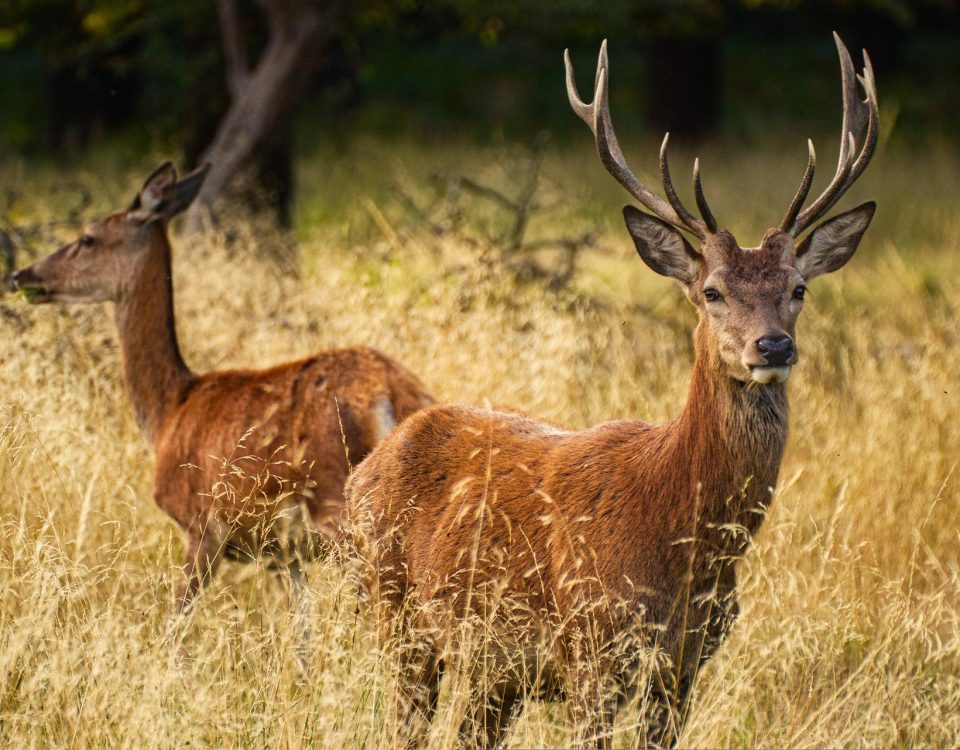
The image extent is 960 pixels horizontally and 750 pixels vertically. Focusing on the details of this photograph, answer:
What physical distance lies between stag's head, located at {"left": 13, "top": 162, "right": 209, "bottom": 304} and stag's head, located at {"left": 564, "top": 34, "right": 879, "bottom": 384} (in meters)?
2.44

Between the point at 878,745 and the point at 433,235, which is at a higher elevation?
the point at 433,235

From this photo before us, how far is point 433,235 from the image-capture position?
28.4 ft

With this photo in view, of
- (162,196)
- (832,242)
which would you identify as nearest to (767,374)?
(832,242)

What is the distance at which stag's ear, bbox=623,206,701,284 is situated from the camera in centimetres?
422

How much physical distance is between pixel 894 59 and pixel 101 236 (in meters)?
24.8

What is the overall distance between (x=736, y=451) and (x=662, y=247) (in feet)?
2.46

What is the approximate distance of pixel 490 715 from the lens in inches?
167

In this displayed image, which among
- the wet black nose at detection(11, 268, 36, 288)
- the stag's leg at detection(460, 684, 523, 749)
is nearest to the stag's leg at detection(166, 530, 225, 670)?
the stag's leg at detection(460, 684, 523, 749)

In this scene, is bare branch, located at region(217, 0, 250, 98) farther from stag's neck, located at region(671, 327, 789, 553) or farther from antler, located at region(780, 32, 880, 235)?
stag's neck, located at region(671, 327, 789, 553)

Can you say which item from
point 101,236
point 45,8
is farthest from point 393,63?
point 101,236

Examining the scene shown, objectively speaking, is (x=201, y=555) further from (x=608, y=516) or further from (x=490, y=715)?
(x=608, y=516)

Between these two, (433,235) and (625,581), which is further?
(433,235)

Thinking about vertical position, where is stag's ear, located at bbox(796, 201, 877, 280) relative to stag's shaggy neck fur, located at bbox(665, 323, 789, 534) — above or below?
above

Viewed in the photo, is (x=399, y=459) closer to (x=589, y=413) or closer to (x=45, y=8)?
(x=589, y=413)
